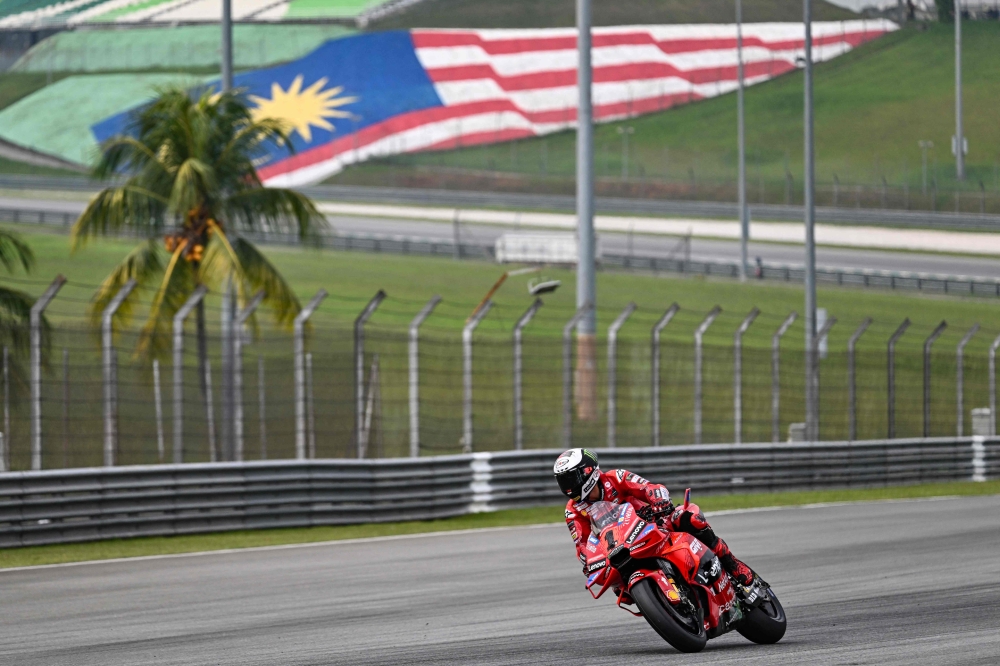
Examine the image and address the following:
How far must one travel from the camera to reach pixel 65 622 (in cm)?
927

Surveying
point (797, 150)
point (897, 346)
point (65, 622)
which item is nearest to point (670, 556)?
point (65, 622)

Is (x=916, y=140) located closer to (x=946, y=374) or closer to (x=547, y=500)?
(x=946, y=374)

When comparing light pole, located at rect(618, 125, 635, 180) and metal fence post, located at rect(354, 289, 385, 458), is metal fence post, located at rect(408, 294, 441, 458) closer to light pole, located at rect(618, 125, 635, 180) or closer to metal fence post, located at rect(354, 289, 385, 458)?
metal fence post, located at rect(354, 289, 385, 458)

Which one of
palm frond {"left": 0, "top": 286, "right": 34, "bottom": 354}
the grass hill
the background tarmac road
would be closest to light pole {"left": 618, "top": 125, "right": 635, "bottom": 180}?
the grass hill

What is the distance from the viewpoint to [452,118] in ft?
264

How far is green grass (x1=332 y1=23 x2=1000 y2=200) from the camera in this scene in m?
71.6

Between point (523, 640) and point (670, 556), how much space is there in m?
1.06

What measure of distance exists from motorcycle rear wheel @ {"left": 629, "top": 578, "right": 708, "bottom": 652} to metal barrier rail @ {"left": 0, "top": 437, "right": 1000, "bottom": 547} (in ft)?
26.7

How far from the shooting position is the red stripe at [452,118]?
7569cm

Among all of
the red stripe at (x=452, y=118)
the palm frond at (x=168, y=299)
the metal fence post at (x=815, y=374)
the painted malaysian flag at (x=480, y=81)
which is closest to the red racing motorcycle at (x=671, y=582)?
the palm frond at (x=168, y=299)

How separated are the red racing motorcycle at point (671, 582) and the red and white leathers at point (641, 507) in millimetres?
48

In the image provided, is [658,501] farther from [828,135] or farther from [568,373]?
[828,135]

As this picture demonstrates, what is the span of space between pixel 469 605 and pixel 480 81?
77332 mm

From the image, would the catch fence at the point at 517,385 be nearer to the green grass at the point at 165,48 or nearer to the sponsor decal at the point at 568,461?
the sponsor decal at the point at 568,461
